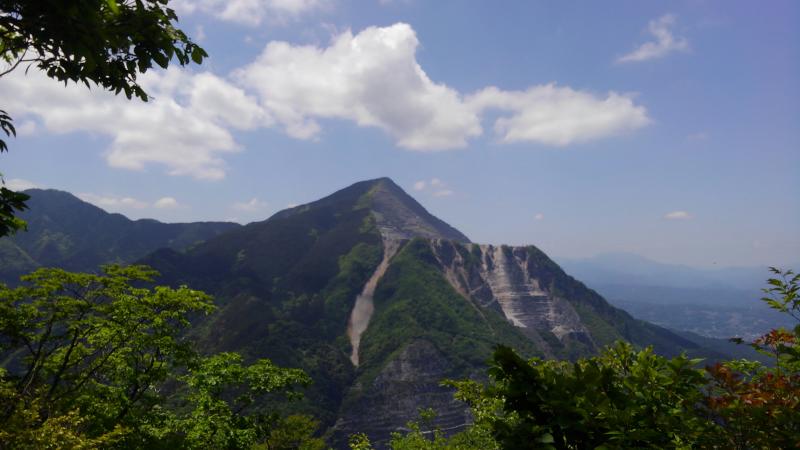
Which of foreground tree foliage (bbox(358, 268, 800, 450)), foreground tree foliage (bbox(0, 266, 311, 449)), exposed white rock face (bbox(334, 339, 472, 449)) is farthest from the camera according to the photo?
exposed white rock face (bbox(334, 339, 472, 449))

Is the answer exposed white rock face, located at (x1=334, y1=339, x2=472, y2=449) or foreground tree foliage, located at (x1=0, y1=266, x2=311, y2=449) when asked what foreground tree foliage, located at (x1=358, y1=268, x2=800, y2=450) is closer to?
foreground tree foliage, located at (x1=0, y1=266, x2=311, y2=449)

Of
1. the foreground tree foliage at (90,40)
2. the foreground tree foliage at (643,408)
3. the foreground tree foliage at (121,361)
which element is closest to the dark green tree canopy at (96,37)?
the foreground tree foliage at (90,40)

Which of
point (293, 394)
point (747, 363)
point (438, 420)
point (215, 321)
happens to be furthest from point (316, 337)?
point (747, 363)

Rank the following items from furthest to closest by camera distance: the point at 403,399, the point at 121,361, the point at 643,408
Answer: the point at 403,399 < the point at 121,361 < the point at 643,408

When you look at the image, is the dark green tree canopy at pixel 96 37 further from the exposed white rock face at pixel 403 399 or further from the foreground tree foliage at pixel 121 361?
the exposed white rock face at pixel 403 399

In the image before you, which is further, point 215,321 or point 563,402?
point 215,321

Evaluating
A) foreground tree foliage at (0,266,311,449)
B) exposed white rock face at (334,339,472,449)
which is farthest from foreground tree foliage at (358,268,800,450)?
exposed white rock face at (334,339,472,449)

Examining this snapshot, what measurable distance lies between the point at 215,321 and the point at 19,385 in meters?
187

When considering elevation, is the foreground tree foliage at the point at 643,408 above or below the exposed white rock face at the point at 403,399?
above

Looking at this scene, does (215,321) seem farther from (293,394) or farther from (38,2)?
(38,2)

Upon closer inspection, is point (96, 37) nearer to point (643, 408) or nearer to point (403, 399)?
point (643, 408)

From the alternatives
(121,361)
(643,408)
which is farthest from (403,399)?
(643,408)

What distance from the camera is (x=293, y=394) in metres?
23.5

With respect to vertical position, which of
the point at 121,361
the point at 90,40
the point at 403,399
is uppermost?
the point at 90,40
